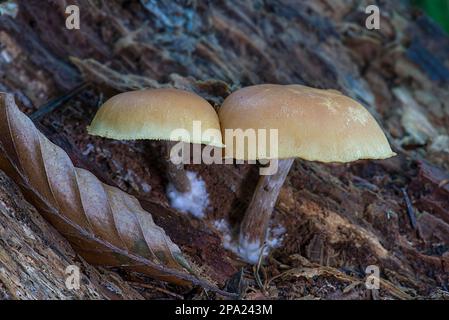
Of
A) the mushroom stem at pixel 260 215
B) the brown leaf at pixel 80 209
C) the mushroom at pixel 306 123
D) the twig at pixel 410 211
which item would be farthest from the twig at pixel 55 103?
the twig at pixel 410 211

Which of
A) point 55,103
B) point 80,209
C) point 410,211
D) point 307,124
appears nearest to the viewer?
point 80,209

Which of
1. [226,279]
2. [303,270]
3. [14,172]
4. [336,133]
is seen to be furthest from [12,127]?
[303,270]

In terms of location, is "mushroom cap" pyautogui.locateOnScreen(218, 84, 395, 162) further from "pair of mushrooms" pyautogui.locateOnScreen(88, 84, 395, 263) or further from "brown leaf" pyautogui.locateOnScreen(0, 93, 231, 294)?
"brown leaf" pyautogui.locateOnScreen(0, 93, 231, 294)

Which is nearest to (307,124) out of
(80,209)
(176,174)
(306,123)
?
(306,123)

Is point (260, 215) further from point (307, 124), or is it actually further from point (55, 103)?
point (55, 103)

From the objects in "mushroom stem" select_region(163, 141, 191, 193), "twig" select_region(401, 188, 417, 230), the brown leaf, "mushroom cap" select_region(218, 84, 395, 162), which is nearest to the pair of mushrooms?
"mushroom cap" select_region(218, 84, 395, 162)
